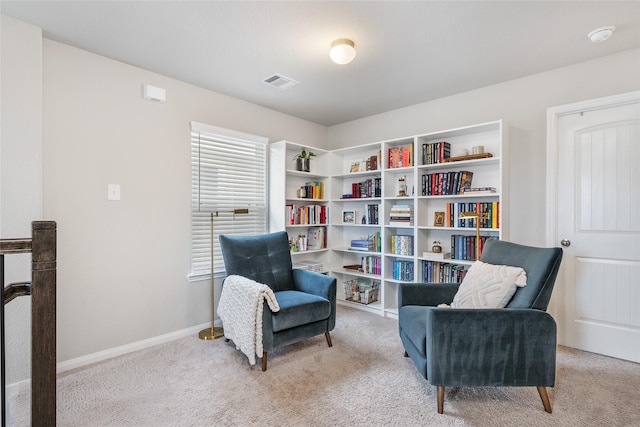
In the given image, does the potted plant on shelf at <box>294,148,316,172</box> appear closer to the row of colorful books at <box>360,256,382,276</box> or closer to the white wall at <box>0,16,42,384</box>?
the row of colorful books at <box>360,256,382,276</box>

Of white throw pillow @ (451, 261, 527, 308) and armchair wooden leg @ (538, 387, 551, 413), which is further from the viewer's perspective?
white throw pillow @ (451, 261, 527, 308)

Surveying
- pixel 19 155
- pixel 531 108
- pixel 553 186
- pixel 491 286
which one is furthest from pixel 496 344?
pixel 19 155

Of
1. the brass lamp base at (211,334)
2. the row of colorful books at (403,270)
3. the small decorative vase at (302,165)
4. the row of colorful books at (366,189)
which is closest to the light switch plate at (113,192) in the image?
the brass lamp base at (211,334)

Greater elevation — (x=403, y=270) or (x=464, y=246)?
(x=464, y=246)

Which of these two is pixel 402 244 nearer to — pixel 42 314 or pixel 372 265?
pixel 372 265

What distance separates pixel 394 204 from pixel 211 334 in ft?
7.74

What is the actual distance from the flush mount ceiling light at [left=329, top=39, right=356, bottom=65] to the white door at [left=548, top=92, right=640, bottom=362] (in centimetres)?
184

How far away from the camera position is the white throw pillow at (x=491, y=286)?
76.4 inches

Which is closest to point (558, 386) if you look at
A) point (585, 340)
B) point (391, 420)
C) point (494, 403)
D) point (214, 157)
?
point (494, 403)

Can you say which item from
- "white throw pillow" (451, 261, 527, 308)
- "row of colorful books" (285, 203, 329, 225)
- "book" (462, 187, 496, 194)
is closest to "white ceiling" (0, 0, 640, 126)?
"book" (462, 187, 496, 194)

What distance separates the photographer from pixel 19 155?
81.8 inches

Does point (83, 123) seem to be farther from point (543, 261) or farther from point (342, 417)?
point (543, 261)

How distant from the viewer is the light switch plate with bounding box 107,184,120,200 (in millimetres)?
2562

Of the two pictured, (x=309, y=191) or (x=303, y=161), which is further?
(x=309, y=191)
